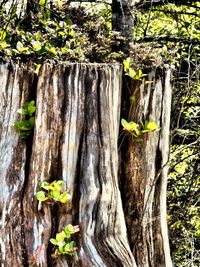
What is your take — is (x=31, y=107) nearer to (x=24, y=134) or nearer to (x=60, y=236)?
(x=24, y=134)

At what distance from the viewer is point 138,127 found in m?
2.76

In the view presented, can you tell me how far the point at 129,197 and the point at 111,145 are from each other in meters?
0.36

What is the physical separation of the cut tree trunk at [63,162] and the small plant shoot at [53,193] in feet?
0.15

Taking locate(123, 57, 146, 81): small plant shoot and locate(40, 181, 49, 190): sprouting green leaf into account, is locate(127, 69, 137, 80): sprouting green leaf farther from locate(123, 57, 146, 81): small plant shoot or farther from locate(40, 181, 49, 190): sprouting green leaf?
locate(40, 181, 49, 190): sprouting green leaf

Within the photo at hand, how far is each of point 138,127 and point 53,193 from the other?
0.61 m

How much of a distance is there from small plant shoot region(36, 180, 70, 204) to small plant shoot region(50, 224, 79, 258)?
5.8 inches

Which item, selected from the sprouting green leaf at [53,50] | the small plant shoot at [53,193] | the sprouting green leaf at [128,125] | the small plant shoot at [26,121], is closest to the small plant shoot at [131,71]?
the sprouting green leaf at [128,125]

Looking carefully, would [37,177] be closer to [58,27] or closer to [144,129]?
[144,129]

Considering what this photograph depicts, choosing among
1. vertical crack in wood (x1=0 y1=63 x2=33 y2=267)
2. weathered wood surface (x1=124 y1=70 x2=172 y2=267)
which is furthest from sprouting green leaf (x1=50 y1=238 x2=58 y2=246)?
weathered wood surface (x1=124 y1=70 x2=172 y2=267)

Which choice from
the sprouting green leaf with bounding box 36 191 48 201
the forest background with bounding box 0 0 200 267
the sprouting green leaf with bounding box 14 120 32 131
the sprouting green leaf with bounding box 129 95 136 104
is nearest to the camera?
the sprouting green leaf with bounding box 36 191 48 201

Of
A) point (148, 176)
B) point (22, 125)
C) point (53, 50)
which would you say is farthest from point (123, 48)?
point (22, 125)

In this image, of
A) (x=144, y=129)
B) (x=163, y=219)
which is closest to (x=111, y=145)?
(x=144, y=129)

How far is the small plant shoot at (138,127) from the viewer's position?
2691mm

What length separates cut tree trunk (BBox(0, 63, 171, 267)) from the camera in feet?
8.54
